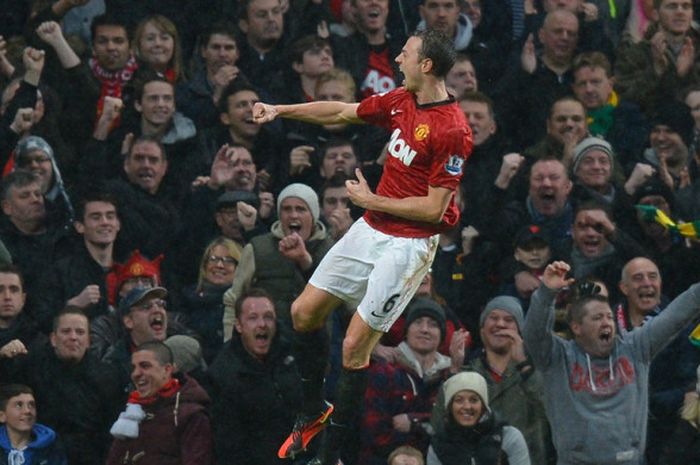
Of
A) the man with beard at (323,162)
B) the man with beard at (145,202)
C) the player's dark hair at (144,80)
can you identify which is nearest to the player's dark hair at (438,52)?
the man with beard at (323,162)

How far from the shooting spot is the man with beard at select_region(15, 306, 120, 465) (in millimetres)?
15531

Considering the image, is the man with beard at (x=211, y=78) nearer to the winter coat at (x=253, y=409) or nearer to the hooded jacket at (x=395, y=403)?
the winter coat at (x=253, y=409)

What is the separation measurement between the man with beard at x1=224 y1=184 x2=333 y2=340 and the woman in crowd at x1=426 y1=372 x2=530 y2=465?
1.70m

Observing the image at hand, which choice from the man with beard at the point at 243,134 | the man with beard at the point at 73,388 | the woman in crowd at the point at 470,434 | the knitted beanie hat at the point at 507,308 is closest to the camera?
the woman in crowd at the point at 470,434

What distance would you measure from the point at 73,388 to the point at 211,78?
4.59 m

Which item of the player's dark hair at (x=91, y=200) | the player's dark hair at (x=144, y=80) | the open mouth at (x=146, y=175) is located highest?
the player's dark hair at (x=144, y=80)

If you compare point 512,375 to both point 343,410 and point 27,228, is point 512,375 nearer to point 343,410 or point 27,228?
point 343,410

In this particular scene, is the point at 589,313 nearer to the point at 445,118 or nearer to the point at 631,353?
the point at 631,353

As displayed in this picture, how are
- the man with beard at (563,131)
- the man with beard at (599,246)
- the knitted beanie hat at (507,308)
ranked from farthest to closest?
the man with beard at (563,131), the man with beard at (599,246), the knitted beanie hat at (507,308)

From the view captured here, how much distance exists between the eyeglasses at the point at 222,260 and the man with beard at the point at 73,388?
145 cm

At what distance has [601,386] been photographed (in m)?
15.0

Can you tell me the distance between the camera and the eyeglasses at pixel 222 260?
16.6 m

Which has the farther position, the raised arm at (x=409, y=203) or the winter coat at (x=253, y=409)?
the winter coat at (x=253, y=409)

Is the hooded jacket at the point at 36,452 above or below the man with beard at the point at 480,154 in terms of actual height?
below
